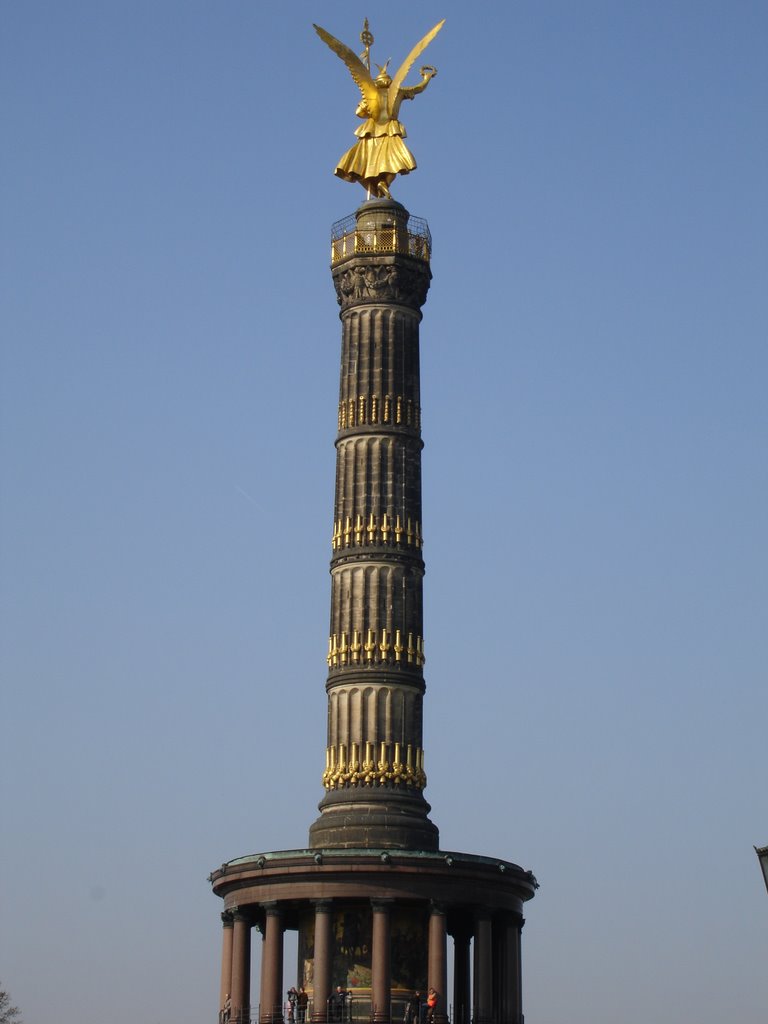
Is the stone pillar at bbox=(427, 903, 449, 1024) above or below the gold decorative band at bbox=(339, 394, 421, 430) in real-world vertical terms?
below

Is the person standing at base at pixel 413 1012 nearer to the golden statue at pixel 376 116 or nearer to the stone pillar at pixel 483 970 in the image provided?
the stone pillar at pixel 483 970

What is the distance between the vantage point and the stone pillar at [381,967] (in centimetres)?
6738

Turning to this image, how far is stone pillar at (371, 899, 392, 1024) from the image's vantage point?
67.4 m

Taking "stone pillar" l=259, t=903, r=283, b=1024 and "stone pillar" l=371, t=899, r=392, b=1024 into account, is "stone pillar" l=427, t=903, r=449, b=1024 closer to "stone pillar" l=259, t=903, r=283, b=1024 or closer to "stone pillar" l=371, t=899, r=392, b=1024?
"stone pillar" l=371, t=899, r=392, b=1024

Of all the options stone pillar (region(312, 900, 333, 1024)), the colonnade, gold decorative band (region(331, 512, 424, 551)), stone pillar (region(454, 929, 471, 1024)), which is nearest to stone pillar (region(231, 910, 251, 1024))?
the colonnade

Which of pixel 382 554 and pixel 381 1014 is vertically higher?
pixel 382 554

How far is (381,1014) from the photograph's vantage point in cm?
6731

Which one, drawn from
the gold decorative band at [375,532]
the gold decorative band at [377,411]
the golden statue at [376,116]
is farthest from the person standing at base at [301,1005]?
the golden statue at [376,116]

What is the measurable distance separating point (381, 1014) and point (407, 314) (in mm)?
27520

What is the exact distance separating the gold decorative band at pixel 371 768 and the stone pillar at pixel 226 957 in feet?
19.8

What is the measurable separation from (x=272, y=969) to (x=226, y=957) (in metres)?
3.24

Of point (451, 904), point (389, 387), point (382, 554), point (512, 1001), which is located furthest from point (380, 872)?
point (389, 387)

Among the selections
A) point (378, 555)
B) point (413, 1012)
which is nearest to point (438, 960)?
point (413, 1012)

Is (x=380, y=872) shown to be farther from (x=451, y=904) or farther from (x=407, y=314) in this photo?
(x=407, y=314)
